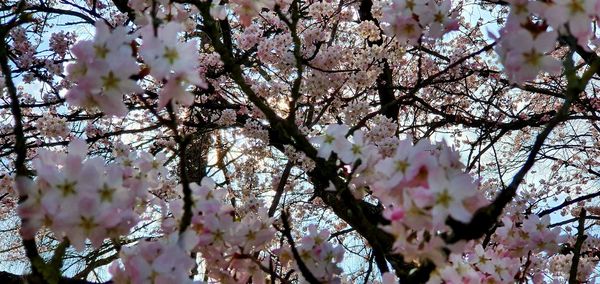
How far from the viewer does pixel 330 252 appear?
1583 millimetres

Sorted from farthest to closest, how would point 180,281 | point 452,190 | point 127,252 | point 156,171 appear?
point 156,171 → point 127,252 → point 180,281 → point 452,190

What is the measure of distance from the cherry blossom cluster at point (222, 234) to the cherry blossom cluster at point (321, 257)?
0.12m

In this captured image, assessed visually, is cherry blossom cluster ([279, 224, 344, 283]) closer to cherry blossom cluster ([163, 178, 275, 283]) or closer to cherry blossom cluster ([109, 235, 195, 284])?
cherry blossom cluster ([163, 178, 275, 283])

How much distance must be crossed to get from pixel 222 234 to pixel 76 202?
16.4 inches

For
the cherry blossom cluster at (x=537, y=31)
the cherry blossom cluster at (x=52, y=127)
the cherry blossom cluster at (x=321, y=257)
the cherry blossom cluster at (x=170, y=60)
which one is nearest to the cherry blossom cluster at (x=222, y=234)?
the cherry blossom cluster at (x=321, y=257)

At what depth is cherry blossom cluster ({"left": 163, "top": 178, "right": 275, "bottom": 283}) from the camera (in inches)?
56.2

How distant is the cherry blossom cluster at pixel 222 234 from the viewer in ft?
4.68

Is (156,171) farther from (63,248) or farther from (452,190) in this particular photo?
(452,190)

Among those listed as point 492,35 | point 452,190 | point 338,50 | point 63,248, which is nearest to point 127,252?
point 63,248

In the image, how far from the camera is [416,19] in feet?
6.41

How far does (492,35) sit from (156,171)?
111 centimetres

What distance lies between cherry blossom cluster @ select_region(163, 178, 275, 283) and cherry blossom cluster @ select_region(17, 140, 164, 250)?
21 centimetres

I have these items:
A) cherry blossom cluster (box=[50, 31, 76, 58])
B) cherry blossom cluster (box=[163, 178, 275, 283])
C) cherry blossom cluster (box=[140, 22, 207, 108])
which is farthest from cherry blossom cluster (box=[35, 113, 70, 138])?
cherry blossom cluster (box=[140, 22, 207, 108])

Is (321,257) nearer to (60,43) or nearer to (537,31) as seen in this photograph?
(537,31)
